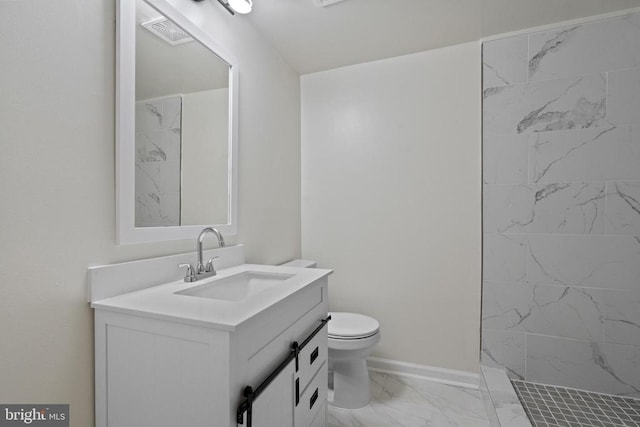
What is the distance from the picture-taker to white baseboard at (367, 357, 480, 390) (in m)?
2.01

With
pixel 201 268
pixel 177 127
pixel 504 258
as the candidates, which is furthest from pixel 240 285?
pixel 504 258

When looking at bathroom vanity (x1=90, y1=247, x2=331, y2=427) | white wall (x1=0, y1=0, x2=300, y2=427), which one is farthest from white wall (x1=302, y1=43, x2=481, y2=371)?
white wall (x1=0, y1=0, x2=300, y2=427)

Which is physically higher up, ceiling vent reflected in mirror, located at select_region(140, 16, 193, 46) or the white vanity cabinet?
ceiling vent reflected in mirror, located at select_region(140, 16, 193, 46)

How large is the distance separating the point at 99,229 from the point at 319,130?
1.73 meters

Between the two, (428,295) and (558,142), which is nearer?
(558,142)

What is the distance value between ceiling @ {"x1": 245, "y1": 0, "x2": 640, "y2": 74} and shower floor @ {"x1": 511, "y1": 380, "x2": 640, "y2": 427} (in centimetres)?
212

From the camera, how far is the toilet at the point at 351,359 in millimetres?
1723

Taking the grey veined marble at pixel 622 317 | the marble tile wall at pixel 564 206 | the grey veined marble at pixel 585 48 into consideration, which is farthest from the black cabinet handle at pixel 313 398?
the grey veined marble at pixel 585 48

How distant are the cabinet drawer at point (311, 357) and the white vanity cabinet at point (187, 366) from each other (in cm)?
7

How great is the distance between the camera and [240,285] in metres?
1.42

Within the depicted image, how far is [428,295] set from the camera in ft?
6.97

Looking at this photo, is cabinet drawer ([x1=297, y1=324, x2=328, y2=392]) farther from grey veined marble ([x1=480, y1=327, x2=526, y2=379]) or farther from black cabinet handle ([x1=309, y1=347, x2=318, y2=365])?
grey veined marble ([x1=480, y1=327, x2=526, y2=379])

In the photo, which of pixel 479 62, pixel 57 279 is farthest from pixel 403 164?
pixel 57 279

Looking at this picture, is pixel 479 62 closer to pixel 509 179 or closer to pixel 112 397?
pixel 509 179
